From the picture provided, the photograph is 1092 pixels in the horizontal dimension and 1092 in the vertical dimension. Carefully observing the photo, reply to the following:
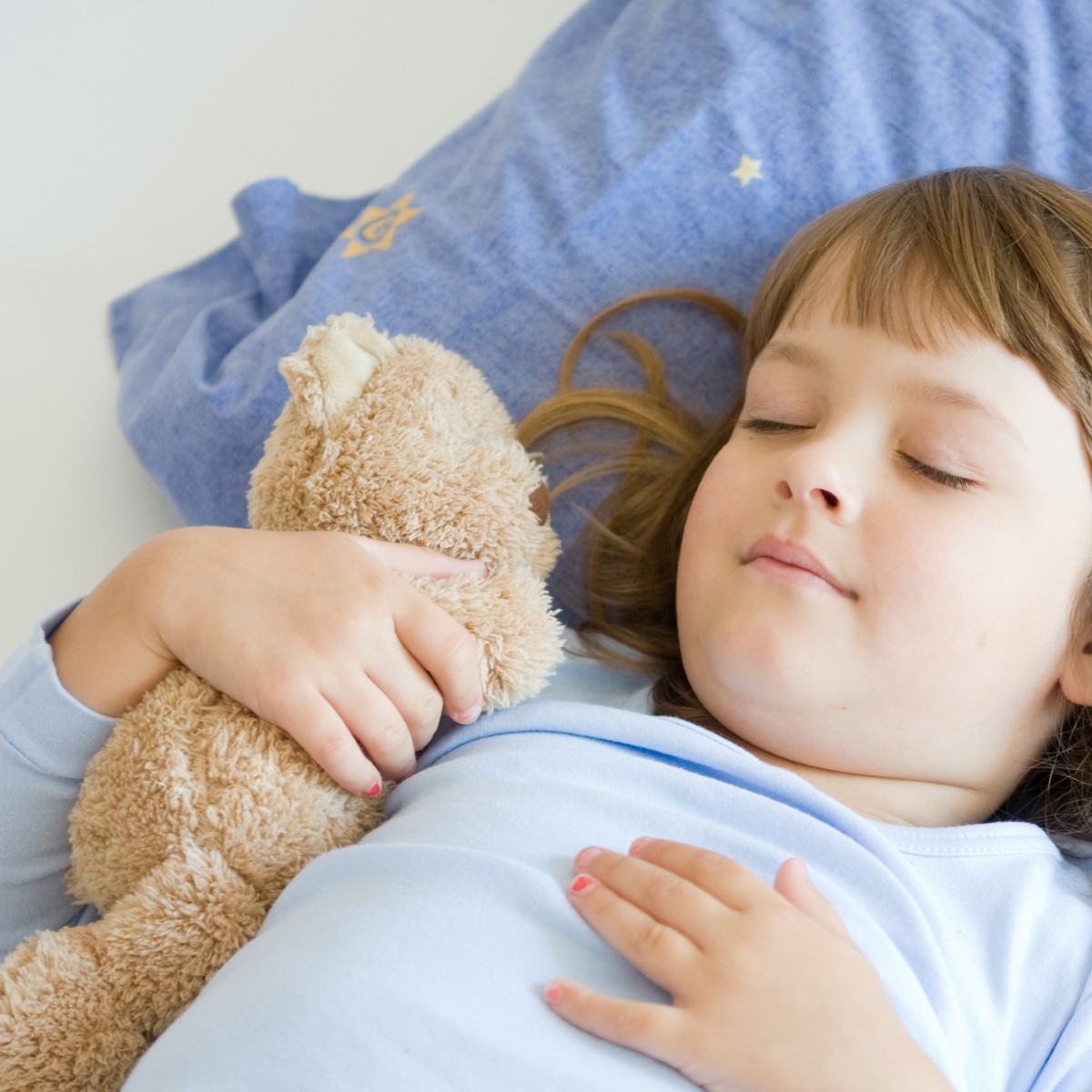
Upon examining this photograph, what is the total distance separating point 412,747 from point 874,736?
1.12 feet

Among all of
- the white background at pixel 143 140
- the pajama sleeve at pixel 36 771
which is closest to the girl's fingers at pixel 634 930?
the pajama sleeve at pixel 36 771

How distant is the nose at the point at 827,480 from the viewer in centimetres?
84

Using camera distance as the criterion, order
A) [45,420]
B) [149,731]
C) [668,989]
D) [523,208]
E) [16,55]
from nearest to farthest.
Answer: [668,989] < [149,731] < [523,208] < [45,420] < [16,55]

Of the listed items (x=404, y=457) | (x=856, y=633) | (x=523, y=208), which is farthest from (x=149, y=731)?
(x=523, y=208)

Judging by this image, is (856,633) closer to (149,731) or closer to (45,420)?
(149,731)

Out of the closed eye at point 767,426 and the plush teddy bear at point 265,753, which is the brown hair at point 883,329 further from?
the plush teddy bear at point 265,753

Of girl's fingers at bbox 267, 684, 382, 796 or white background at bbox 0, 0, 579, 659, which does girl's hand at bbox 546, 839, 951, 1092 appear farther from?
white background at bbox 0, 0, 579, 659

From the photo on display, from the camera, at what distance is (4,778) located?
0.87 m

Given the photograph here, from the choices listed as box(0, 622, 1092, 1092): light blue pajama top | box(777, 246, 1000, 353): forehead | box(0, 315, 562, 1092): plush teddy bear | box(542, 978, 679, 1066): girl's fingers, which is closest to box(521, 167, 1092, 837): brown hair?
box(777, 246, 1000, 353): forehead

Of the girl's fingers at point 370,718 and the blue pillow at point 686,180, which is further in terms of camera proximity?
the blue pillow at point 686,180

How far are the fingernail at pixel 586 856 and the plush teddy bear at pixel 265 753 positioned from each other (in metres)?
0.13

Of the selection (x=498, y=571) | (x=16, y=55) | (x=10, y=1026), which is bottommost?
(x=10, y=1026)

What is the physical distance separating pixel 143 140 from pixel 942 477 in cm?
116

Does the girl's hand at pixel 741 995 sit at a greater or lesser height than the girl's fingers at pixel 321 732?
lesser
